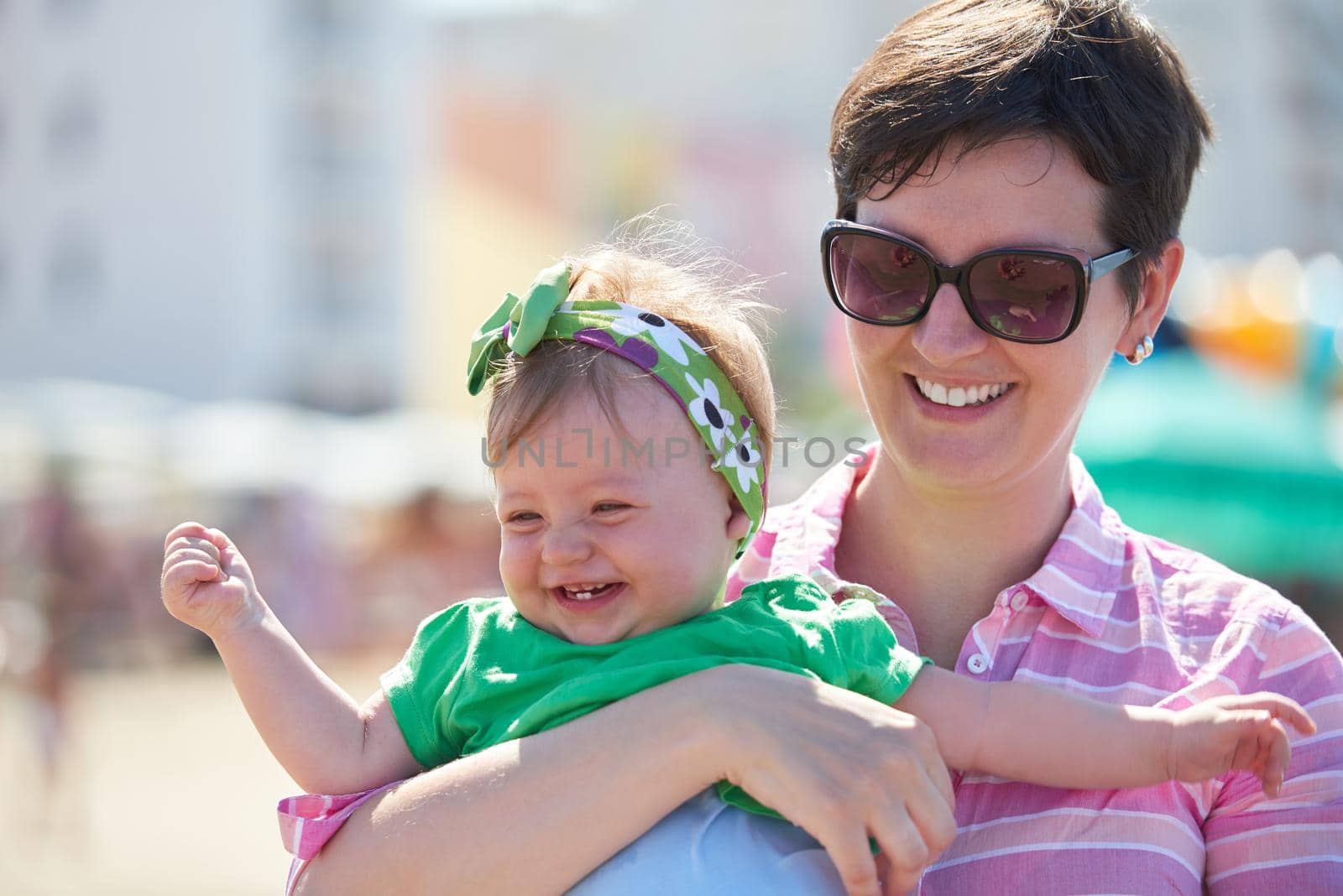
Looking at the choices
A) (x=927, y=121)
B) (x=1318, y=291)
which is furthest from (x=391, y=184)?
(x=927, y=121)

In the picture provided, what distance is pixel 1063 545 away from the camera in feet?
7.78

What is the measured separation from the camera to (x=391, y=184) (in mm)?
38344

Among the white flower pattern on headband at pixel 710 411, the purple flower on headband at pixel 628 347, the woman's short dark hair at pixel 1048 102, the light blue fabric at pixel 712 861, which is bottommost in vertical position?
the light blue fabric at pixel 712 861

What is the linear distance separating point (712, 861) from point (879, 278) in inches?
41.2

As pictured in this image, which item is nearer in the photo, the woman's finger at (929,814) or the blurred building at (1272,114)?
the woman's finger at (929,814)

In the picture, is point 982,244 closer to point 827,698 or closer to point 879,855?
point 827,698

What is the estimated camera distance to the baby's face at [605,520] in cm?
215

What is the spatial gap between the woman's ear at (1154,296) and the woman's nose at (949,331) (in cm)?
38

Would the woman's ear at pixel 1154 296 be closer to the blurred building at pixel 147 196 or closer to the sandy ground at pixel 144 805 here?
the sandy ground at pixel 144 805

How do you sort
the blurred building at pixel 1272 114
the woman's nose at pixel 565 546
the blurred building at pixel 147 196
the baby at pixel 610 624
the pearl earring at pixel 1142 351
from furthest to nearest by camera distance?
the blurred building at pixel 1272 114 → the blurred building at pixel 147 196 → the pearl earring at pixel 1142 351 → the woman's nose at pixel 565 546 → the baby at pixel 610 624

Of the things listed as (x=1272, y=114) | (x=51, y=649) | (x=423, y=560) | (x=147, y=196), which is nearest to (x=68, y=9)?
(x=147, y=196)

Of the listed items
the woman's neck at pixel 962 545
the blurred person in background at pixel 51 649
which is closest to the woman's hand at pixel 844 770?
the woman's neck at pixel 962 545

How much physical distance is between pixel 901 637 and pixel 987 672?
0.20m

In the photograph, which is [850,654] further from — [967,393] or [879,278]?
[879,278]
